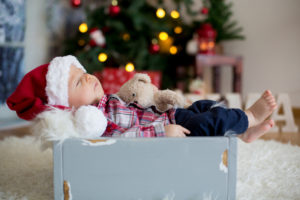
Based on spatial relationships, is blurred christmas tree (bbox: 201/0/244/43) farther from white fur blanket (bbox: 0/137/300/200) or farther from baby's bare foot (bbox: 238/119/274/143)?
baby's bare foot (bbox: 238/119/274/143)

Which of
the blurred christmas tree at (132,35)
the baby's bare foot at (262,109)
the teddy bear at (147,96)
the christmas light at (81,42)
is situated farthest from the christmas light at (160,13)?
the baby's bare foot at (262,109)

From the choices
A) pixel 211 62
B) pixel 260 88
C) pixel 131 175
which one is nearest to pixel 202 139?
pixel 131 175

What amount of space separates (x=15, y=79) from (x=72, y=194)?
1.81m

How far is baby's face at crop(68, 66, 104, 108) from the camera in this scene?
0.97 meters

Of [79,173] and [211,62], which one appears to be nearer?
[79,173]

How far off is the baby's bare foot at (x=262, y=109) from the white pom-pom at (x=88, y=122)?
1.64 feet

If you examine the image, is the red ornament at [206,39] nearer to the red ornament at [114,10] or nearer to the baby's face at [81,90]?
the red ornament at [114,10]

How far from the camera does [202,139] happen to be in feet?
2.49

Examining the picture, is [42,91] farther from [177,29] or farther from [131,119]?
[177,29]

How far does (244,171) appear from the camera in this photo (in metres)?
1.12

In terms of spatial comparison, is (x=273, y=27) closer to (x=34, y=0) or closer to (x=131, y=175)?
(x=34, y=0)

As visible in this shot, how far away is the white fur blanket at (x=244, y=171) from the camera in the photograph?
0.92m

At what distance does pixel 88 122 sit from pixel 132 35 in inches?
72.9

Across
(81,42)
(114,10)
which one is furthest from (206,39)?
(81,42)
